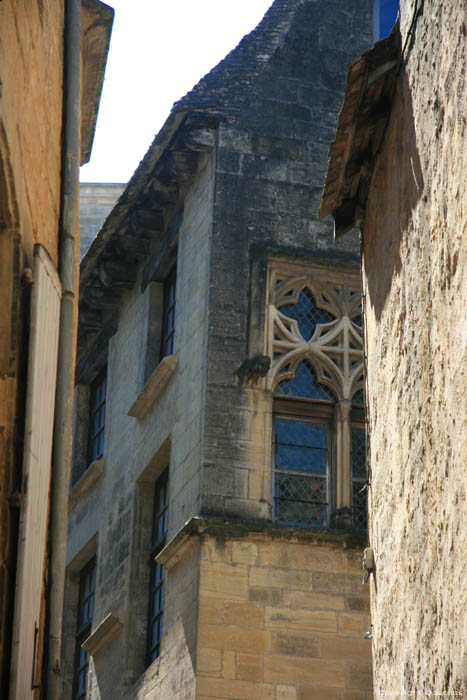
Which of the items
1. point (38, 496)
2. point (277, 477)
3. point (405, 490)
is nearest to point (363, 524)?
point (277, 477)

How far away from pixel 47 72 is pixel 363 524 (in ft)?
19.3

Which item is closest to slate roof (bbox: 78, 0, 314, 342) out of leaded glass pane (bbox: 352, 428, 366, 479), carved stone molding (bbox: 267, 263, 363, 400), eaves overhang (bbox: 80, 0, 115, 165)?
carved stone molding (bbox: 267, 263, 363, 400)

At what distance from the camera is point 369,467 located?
26.5 feet

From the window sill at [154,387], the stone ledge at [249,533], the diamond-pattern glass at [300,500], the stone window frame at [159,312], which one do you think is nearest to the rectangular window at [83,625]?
the window sill at [154,387]

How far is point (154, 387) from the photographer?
13.8 metres

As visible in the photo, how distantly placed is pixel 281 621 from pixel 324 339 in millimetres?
2624

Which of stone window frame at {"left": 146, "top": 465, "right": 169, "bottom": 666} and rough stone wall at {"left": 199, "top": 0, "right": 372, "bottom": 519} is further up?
rough stone wall at {"left": 199, "top": 0, "right": 372, "bottom": 519}

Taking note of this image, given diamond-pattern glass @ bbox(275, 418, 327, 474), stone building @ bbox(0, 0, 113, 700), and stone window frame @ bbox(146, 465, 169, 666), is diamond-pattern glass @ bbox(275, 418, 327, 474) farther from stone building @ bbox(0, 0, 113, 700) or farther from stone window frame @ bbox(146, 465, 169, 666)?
stone building @ bbox(0, 0, 113, 700)

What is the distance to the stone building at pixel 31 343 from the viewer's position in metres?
6.04

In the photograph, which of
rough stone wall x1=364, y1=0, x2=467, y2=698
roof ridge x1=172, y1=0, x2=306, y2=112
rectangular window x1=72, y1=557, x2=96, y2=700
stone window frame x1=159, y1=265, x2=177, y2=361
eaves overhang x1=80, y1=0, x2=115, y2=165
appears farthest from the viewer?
rectangular window x1=72, y1=557, x2=96, y2=700

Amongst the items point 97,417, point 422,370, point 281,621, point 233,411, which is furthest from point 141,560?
point 422,370

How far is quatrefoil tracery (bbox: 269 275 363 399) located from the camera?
41.8 ft

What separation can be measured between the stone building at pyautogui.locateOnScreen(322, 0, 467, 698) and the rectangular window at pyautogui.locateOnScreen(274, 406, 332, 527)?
13.3 ft

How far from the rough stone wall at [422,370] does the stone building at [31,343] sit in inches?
62.8
